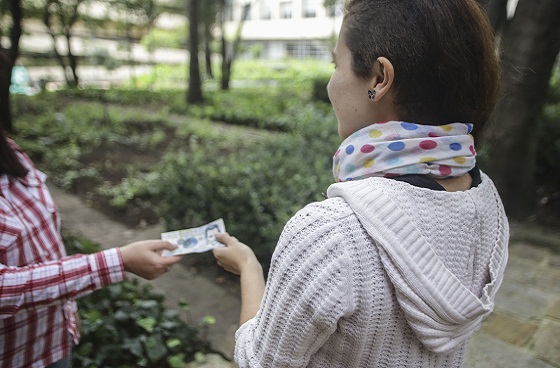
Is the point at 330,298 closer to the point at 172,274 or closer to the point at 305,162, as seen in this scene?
the point at 172,274

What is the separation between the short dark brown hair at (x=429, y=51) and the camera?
2.93 ft

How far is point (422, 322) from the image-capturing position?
869 mm

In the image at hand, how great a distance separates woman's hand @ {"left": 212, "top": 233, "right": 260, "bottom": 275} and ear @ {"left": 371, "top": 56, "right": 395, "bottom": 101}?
0.71 m

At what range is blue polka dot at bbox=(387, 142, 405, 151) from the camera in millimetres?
915

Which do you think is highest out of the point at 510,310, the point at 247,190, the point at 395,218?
the point at 395,218

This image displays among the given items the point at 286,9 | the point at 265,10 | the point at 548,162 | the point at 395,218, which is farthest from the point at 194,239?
the point at 265,10

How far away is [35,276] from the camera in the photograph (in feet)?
4.25

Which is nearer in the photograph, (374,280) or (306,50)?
(374,280)

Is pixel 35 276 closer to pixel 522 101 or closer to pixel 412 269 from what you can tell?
pixel 412 269

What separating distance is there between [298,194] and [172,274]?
49.7 inches

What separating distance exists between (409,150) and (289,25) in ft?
67.1

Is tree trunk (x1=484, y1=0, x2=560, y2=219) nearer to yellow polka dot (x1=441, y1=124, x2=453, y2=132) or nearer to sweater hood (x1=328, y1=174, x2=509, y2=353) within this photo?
yellow polka dot (x1=441, y1=124, x2=453, y2=132)

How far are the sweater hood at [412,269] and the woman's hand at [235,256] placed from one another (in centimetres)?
57

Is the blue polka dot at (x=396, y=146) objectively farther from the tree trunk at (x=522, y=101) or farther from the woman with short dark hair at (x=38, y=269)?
the tree trunk at (x=522, y=101)
